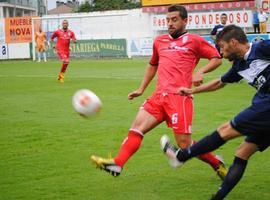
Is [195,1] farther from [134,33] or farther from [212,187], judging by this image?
[212,187]

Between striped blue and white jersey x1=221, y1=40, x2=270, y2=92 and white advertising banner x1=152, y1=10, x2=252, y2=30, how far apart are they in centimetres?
3756

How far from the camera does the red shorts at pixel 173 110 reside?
705 cm

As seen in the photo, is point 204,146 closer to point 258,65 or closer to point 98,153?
point 258,65

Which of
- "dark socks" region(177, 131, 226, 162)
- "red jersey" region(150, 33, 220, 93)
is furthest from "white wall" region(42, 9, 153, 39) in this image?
"dark socks" region(177, 131, 226, 162)

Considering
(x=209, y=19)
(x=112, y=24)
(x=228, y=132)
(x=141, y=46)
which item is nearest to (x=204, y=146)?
(x=228, y=132)

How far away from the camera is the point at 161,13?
157ft

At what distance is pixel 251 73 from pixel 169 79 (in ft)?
4.77

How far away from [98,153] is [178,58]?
2558 mm

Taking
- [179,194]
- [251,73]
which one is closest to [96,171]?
[179,194]

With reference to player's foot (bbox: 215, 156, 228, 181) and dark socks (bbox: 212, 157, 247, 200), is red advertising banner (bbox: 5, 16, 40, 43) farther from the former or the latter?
dark socks (bbox: 212, 157, 247, 200)

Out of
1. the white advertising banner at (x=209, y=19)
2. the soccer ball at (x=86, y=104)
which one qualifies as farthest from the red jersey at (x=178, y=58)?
the white advertising banner at (x=209, y=19)

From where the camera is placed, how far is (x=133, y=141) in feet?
23.0

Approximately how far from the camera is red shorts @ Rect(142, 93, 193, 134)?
7.05 metres

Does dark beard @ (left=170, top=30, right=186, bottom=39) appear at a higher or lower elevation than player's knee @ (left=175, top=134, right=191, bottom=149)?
higher
